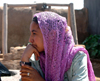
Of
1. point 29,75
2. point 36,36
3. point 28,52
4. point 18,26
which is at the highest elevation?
point 36,36

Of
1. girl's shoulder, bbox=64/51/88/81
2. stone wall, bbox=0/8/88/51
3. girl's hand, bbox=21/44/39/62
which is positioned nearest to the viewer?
girl's shoulder, bbox=64/51/88/81

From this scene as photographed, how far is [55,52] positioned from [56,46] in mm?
49

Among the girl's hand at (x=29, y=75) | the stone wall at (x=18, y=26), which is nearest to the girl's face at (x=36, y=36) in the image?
the girl's hand at (x=29, y=75)

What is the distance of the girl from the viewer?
1.42 m

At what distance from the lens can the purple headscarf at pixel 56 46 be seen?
1427 millimetres

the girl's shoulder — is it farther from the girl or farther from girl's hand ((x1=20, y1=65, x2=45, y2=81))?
girl's hand ((x1=20, y1=65, x2=45, y2=81))

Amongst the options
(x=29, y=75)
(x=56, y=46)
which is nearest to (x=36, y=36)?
(x=56, y=46)

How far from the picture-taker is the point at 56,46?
1.43 m

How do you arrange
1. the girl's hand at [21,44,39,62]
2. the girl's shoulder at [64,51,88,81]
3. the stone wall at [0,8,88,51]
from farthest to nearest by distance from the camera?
1. the stone wall at [0,8,88,51]
2. the girl's hand at [21,44,39,62]
3. the girl's shoulder at [64,51,88,81]

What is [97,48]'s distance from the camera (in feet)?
25.4

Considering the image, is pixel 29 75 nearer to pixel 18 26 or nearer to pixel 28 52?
pixel 28 52

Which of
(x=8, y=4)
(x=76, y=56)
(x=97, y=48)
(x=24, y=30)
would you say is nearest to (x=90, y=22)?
(x=97, y=48)

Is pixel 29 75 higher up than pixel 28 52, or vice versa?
pixel 28 52

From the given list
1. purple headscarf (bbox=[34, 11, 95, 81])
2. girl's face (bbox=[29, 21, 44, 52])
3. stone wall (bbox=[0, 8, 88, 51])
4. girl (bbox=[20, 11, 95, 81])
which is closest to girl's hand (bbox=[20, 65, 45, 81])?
girl (bbox=[20, 11, 95, 81])
